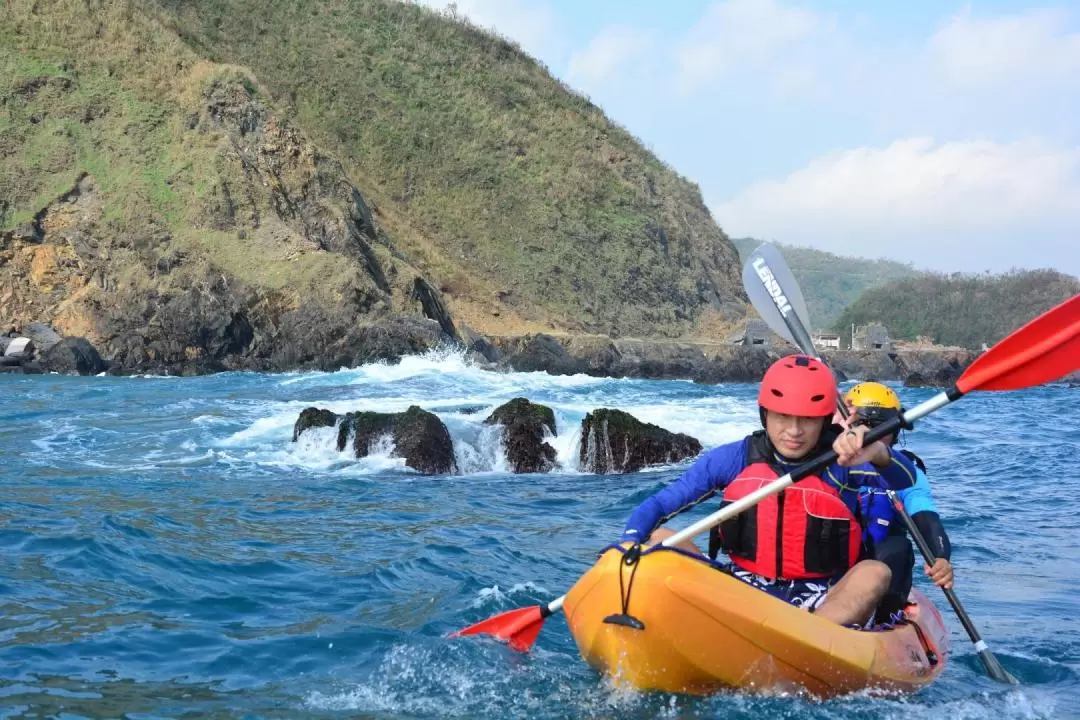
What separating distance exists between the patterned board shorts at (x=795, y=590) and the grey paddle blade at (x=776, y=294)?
2.16 meters

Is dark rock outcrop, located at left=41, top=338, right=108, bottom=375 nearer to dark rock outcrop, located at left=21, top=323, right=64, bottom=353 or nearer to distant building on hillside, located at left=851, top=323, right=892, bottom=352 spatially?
dark rock outcrop, located at left=21, top=323, right=64, bottom=353

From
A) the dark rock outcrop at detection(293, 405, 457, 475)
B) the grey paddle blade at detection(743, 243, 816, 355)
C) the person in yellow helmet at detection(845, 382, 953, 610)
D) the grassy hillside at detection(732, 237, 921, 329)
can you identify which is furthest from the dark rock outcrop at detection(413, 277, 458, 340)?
the grassy hillside at detection(732, 237, 921, 329)

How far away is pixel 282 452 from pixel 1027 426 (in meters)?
12.6

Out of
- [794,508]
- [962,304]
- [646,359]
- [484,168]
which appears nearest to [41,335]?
[646,359]

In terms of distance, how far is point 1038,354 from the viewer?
14.9 ft

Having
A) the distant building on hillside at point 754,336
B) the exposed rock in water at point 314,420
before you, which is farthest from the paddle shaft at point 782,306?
the distant building on hillside at point 754,336

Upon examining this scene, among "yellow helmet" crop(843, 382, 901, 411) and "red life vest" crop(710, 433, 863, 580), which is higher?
"yellow helmet" crop(843, 382, 901, 411)

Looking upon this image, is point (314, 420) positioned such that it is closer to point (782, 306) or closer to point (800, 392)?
point (782, 306)

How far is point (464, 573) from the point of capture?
6664 mm

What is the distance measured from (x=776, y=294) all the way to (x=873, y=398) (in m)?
1.34

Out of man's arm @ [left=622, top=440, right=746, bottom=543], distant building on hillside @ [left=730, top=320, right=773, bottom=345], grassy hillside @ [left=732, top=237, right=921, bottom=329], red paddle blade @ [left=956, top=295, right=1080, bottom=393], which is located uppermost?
grassy hillside @ [left=732, top=237, right=921, bottom=329]

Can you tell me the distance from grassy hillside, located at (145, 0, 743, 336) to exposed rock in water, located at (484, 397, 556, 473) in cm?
2967

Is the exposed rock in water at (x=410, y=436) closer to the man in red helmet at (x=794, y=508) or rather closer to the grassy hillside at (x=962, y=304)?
the man in red helmet at (x=794, y=508)

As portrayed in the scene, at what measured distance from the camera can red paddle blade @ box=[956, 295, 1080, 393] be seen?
4.52 m
